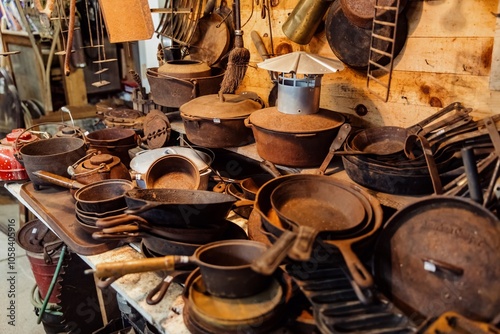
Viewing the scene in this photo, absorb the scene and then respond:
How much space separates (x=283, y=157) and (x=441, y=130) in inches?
23.3

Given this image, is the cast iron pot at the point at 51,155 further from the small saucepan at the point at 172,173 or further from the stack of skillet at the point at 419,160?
the stack of skillet at the point at 419,160

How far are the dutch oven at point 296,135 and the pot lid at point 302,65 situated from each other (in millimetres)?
199

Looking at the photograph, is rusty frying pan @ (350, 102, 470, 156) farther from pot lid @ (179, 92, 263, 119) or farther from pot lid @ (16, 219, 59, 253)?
pot lid @ (16, 219, 59, 253)

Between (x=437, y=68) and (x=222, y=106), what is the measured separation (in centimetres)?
92

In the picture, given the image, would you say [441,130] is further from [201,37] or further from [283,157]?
[201,37]

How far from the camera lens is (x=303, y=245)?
3.38ft

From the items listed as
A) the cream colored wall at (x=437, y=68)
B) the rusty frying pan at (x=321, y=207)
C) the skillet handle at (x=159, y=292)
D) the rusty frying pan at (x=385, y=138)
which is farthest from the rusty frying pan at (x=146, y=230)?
the cream colored wall at (x=437, y=68)

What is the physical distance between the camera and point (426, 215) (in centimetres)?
115

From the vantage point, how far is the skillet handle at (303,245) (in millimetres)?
1002

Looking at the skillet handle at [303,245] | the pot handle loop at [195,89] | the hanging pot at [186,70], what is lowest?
the skillet handle at [303,245]

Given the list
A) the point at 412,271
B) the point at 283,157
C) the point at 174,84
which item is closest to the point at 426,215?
the point at 412,271

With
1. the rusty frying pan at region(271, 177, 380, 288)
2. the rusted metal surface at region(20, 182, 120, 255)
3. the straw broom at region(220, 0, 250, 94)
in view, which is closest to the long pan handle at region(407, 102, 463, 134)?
the rusty frying pan at region(271, 177, 380, 288)

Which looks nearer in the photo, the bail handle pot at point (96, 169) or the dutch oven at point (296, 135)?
the dutch oven at point (296, 135)

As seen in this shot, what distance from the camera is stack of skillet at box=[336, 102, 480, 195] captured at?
1.31 m
